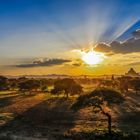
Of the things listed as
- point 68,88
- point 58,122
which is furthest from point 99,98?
point 68,88

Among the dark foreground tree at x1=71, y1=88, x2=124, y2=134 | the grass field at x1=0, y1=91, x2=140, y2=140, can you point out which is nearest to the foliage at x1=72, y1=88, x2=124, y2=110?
the dark foreground tree at x1=71, y1=88, x2=124, y2=134

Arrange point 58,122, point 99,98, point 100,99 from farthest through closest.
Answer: point 58,122, point 99,98, point 100,99

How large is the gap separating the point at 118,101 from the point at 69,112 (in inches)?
1075

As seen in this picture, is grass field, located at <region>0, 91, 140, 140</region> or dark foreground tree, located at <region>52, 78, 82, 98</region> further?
dark foreground tree, located at <region>52, 78, 82, 98</region>

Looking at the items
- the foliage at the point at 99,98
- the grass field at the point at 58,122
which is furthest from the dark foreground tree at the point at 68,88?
the foliage at the point at 99,98

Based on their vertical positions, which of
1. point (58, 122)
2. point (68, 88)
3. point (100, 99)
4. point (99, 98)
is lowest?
point (58, 122)

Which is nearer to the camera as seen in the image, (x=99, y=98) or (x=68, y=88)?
(x=99, y=98)

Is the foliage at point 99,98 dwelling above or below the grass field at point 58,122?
above

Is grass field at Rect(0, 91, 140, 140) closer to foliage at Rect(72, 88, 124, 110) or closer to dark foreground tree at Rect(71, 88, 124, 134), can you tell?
dark foreground tree at Rect(71, 88, 124, 134)

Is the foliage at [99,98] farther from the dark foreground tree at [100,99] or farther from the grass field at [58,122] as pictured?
the grass field at [58,122]

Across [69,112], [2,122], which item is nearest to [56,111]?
[69,112]

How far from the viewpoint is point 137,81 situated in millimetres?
152250

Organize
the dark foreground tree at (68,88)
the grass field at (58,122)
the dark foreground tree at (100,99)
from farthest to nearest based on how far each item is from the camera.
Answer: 1. the dark foreground tree at (68,88)
2. the grass field at (58,122)
3. the dark foreground tree at (100,99)

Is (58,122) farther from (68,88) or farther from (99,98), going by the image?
(68,88)
